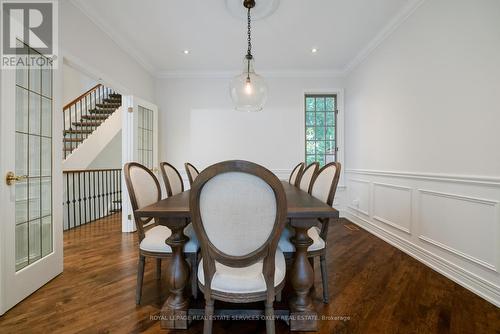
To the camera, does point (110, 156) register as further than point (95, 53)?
Yes

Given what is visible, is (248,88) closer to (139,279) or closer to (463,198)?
Result: (139,279)

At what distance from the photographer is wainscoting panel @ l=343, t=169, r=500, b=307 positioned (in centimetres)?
165

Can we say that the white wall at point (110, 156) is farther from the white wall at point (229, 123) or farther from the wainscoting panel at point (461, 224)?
the wainscoting panel at point (461, 224)

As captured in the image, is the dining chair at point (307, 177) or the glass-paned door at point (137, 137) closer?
the dining chair at point (307, 177)

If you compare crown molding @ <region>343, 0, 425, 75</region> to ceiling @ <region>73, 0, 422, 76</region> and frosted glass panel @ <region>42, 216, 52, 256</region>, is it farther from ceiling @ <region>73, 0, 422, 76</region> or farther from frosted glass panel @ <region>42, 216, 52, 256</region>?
frosted glass panel @ <region>42, 216, 52, 256</region>

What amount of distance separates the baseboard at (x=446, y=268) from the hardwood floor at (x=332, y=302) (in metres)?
0.06

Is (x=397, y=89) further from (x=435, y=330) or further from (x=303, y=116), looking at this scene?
(x=435, y=330)

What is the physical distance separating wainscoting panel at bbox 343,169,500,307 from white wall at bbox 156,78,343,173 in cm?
168

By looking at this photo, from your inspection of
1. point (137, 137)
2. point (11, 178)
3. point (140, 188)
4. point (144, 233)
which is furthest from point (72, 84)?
point (144, 233)

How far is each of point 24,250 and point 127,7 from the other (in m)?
2.51

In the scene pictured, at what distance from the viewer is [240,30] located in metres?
2.79

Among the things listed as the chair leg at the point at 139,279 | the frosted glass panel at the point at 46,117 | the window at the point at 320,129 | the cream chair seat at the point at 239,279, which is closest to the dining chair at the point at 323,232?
the cream chair seat at the point at 239,279

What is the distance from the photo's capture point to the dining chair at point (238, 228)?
0.98m

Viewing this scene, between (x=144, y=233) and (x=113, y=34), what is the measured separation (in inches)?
106
